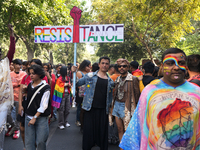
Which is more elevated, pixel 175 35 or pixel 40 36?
pixel 175 35

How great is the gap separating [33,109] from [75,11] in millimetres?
4259

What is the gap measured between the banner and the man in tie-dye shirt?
391cm

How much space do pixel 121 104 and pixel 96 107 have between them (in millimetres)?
518

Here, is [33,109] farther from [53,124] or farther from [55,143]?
[53,124]

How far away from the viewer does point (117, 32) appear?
5.78 m

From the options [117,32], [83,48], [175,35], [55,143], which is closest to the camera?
[55,143]

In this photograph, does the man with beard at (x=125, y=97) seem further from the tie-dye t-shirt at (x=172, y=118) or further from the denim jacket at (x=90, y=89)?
the tie-dye t-shirt at (x=172, y=118)

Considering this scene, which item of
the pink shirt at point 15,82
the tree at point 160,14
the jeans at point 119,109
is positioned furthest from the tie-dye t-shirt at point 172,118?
the tree at point 160,14

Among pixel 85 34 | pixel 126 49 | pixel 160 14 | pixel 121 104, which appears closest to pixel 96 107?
A: pixel 121 104

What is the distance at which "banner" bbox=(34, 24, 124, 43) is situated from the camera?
227 inches

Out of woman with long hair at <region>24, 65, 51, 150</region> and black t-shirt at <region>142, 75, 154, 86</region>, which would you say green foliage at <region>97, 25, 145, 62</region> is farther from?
woman with long hair at <region>24, 65, 51, 150</region>

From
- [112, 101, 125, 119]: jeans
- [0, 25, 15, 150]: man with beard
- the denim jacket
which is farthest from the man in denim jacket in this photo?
[0, 25, 15, 150]: man with beard

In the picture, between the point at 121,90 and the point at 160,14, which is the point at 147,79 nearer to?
the point at 121,90

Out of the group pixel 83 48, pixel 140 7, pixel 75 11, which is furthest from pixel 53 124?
pixel 83 48
